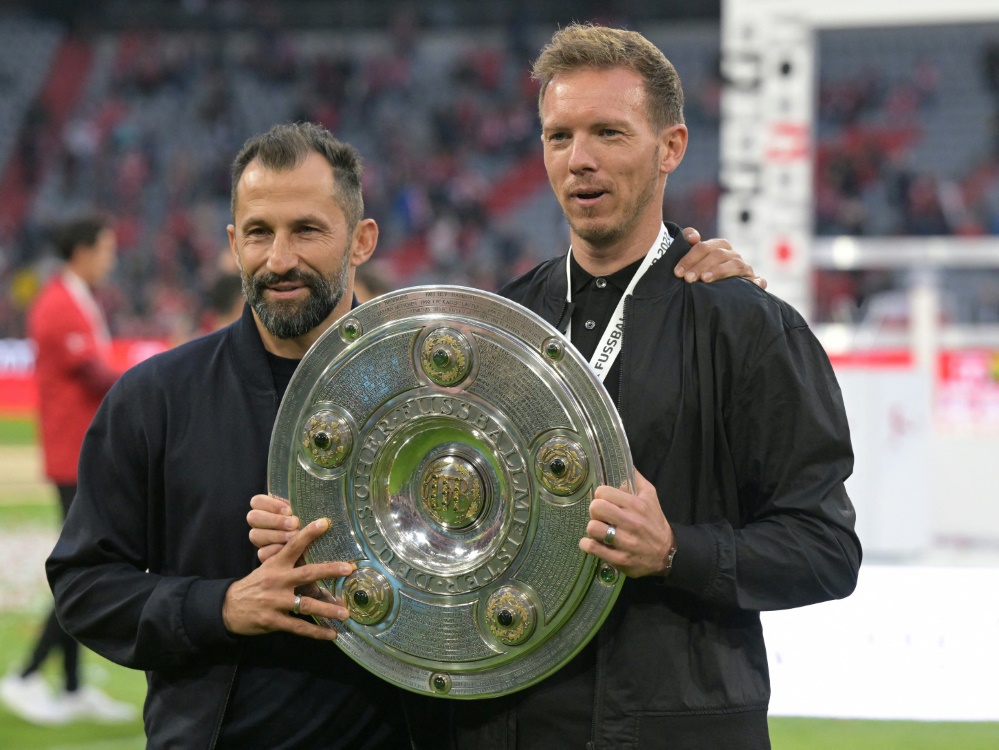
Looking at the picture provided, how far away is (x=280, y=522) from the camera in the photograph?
2.13 meters

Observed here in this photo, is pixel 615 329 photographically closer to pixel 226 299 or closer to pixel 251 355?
pixel 251 355

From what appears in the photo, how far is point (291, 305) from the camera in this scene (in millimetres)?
2414

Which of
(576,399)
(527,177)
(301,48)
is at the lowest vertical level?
(576,399)

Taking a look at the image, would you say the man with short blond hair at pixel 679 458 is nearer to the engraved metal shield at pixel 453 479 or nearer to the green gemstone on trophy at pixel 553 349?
the engraved metal shield at pixel 453 479

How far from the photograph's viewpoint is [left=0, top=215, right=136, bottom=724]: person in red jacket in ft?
19.1

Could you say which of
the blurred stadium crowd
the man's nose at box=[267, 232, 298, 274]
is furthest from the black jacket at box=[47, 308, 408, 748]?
the blurred stadium crowd

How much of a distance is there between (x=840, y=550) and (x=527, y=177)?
70.9ft

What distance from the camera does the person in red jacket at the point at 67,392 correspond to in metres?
5.81

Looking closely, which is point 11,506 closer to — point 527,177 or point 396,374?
point 396,374

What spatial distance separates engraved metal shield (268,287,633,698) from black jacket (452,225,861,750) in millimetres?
197

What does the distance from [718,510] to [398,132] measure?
874 inches

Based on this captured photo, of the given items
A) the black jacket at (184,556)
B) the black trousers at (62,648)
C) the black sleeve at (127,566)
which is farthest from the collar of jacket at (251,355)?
the black trousers at (62,648)

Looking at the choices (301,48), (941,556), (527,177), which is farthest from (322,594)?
(301,48)

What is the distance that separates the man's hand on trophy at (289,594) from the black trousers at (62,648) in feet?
12.9
